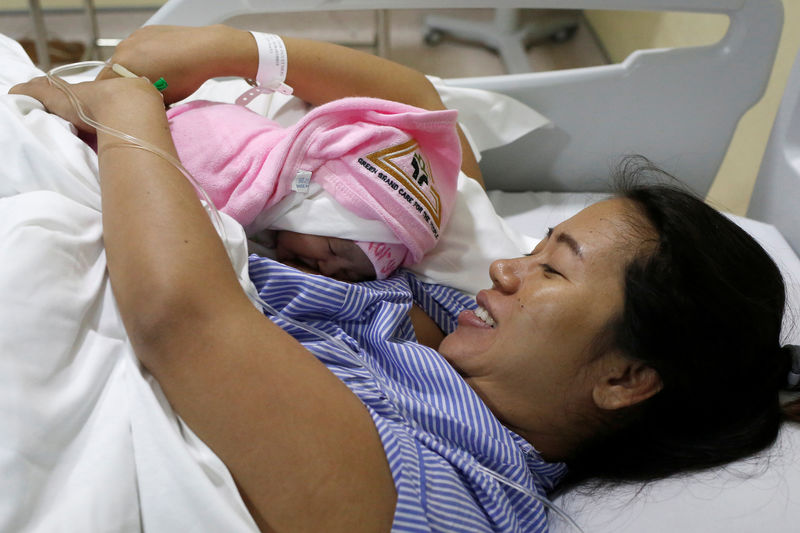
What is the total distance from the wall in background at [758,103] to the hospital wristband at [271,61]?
1.36 m

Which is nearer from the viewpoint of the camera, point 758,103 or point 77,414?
point 77,414

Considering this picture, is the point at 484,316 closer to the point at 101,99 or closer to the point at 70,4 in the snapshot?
the point at 101,99

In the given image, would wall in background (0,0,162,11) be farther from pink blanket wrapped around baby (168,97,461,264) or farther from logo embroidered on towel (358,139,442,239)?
logo embroidered on towel (358,139,442,239)

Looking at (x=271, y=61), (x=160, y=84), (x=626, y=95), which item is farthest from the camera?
(x=626, y=95)

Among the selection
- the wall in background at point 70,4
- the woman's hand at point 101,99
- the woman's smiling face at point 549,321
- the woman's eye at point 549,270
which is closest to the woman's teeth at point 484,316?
the woman's smiling face at point 549,321

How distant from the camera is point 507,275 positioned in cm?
106

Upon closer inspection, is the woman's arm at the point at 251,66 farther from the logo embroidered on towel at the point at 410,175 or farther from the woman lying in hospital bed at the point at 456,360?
the logo embroidered on towel at the point at 410,175

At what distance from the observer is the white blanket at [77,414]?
29.3 inches

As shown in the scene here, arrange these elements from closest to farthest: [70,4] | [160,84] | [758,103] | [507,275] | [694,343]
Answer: [694,343] < [507,275] < [160,84] < [758,103] < [70,4]

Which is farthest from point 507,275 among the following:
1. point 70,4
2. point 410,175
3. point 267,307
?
point 70,4

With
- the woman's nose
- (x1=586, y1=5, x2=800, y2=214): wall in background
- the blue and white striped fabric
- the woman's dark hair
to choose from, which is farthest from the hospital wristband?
(x1=586, y1=5, x2=800, y2=214): wall in background

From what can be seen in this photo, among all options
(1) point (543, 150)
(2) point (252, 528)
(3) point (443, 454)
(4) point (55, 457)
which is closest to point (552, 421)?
(3) point (443, 454)

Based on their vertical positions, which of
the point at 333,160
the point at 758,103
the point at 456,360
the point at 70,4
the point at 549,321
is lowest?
the point at 70,4

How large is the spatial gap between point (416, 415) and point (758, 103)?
212 cm
